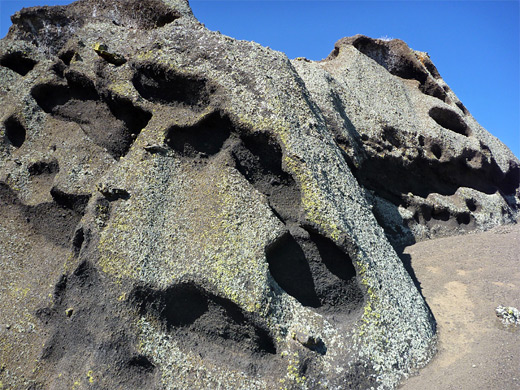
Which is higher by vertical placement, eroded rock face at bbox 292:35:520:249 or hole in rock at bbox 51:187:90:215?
eroded rock face at bbox 292:35:520:249

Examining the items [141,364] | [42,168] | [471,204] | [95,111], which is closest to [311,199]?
[141,364]

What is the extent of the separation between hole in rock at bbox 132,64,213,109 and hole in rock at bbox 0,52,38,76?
2.71 metres

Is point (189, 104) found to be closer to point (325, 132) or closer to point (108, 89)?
point (108, 89)

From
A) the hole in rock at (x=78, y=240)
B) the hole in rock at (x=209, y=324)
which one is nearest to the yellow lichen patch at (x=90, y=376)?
the hole in rock at (x=209, y=324)

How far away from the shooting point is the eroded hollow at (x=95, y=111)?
20.1 ft

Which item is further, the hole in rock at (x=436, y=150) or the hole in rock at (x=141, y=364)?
the hole in rock at (x=436, y=150)

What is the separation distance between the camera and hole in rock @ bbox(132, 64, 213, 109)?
585 cm

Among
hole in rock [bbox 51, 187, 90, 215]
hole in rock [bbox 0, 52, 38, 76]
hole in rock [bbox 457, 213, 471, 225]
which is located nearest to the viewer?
hole in rock [bbox 51, 187, 90, 215]

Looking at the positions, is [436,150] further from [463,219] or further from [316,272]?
[316,272]

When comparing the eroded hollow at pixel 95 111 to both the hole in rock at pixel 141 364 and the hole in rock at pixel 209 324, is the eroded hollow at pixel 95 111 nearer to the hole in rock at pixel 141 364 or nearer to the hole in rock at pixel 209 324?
the hole in rock at pixel 209 324

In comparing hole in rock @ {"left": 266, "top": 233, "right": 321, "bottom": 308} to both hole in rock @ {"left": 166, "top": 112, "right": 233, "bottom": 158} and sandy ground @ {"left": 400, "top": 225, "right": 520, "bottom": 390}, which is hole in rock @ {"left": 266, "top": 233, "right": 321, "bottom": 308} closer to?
sandy ground @ {"left": 400, "top": 225, "right": 520, "bottom": 390}

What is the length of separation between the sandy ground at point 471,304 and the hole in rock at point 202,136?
3721 millimetres

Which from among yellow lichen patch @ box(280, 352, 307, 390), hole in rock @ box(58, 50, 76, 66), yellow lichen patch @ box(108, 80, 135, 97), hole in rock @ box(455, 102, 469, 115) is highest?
hole in rock @ box(455, 102, 469, 115)

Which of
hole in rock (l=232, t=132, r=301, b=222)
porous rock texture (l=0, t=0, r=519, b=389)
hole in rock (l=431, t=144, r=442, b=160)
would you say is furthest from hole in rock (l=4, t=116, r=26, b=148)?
hole in rock (l=431, t=144, r=442, b=160)
